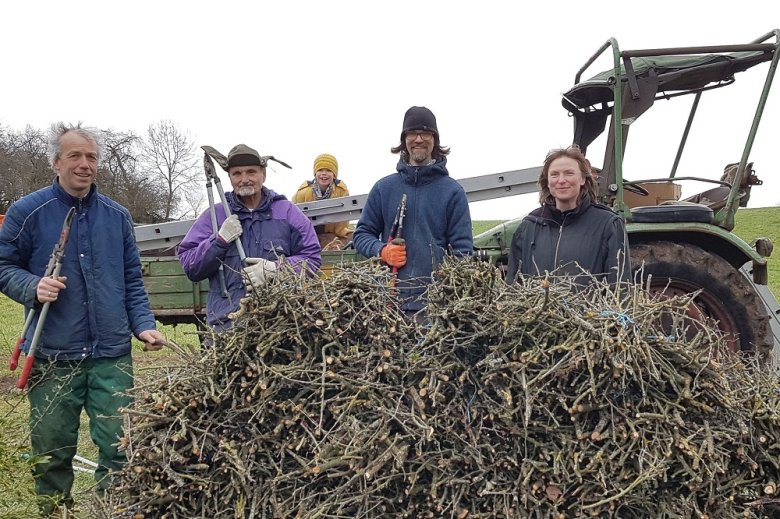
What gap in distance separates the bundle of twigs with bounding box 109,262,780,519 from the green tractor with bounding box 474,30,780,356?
248 cm

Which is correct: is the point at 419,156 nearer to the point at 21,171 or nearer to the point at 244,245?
the point at 244,245

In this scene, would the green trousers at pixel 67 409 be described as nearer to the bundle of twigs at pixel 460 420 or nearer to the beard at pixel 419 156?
the bundle of twigs at pixel 460 420

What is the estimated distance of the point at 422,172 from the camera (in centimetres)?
332

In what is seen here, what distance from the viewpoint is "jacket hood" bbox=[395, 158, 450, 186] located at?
3314 mm

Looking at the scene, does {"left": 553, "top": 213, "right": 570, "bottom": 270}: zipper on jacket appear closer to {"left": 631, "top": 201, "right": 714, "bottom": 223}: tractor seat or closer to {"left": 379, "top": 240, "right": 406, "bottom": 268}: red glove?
{"left": 379, "top": 240, "right": 406, "bottom": 268}: red glove

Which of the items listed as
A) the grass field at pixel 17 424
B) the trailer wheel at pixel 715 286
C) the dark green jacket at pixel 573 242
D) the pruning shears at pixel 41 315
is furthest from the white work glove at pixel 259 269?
the trailer wheel at pixel 715 286

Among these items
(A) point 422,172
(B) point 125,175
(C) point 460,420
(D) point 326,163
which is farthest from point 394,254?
(B) point 125,175

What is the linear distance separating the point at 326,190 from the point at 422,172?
2804mm

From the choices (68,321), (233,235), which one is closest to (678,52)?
(233,235)

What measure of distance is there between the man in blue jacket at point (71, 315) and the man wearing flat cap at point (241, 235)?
38 centimetres

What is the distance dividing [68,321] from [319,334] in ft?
5.16

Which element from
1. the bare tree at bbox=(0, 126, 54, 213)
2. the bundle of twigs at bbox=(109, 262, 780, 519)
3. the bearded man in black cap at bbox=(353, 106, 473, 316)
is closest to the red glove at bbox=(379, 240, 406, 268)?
the bearded man in black cap at bbox=(353, 106, 473, 316)

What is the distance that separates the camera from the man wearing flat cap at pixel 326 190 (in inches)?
233

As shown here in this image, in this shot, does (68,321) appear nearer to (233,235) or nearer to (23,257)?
(23,257)
